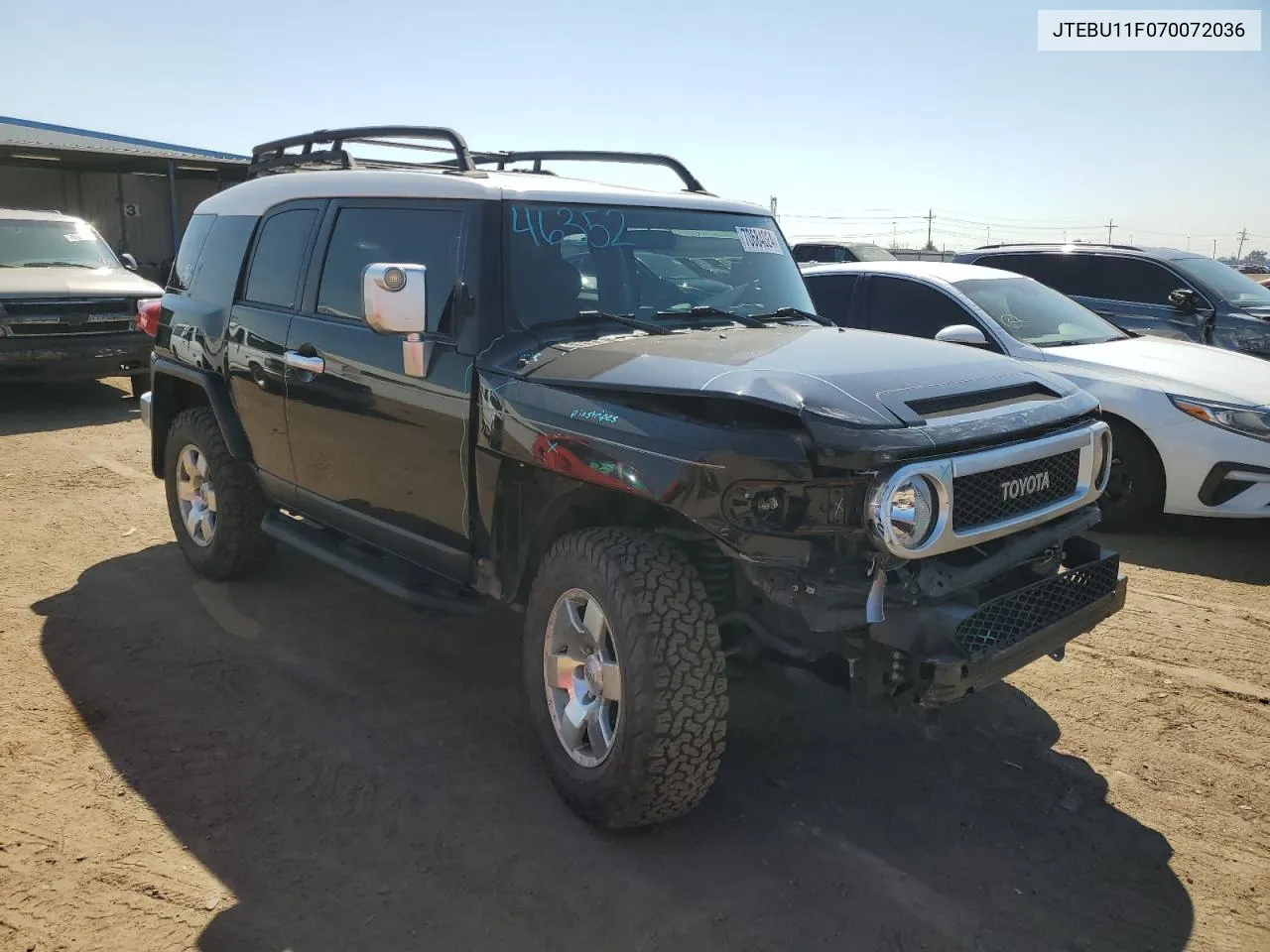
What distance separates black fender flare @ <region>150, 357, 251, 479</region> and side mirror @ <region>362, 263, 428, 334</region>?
6.64 ft

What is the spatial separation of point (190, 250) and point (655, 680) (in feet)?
13.7

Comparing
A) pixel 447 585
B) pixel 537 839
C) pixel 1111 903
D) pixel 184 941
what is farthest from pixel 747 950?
pixel 447 585

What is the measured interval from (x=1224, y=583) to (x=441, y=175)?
4678 millimetres

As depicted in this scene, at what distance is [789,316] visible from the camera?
4.39m

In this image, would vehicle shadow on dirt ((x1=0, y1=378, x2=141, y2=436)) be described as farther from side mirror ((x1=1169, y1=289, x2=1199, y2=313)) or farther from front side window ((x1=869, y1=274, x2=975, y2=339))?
side mirror ((x1=1169, y1=289, x2=1199, y2=313))

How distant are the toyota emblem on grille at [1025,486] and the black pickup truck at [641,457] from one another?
0.01 m

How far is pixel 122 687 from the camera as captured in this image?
13.7ft

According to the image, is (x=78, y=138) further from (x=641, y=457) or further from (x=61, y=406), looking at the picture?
(x=641, y=457)

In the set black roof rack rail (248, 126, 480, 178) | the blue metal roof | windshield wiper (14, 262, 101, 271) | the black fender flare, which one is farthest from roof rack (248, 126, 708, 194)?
the blue metal roof

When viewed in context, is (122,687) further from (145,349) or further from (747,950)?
(145,349)

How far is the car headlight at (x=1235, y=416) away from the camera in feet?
19.2

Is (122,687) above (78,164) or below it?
below

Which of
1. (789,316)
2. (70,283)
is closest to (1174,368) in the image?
(789,316)

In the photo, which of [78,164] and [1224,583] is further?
[78,164]
